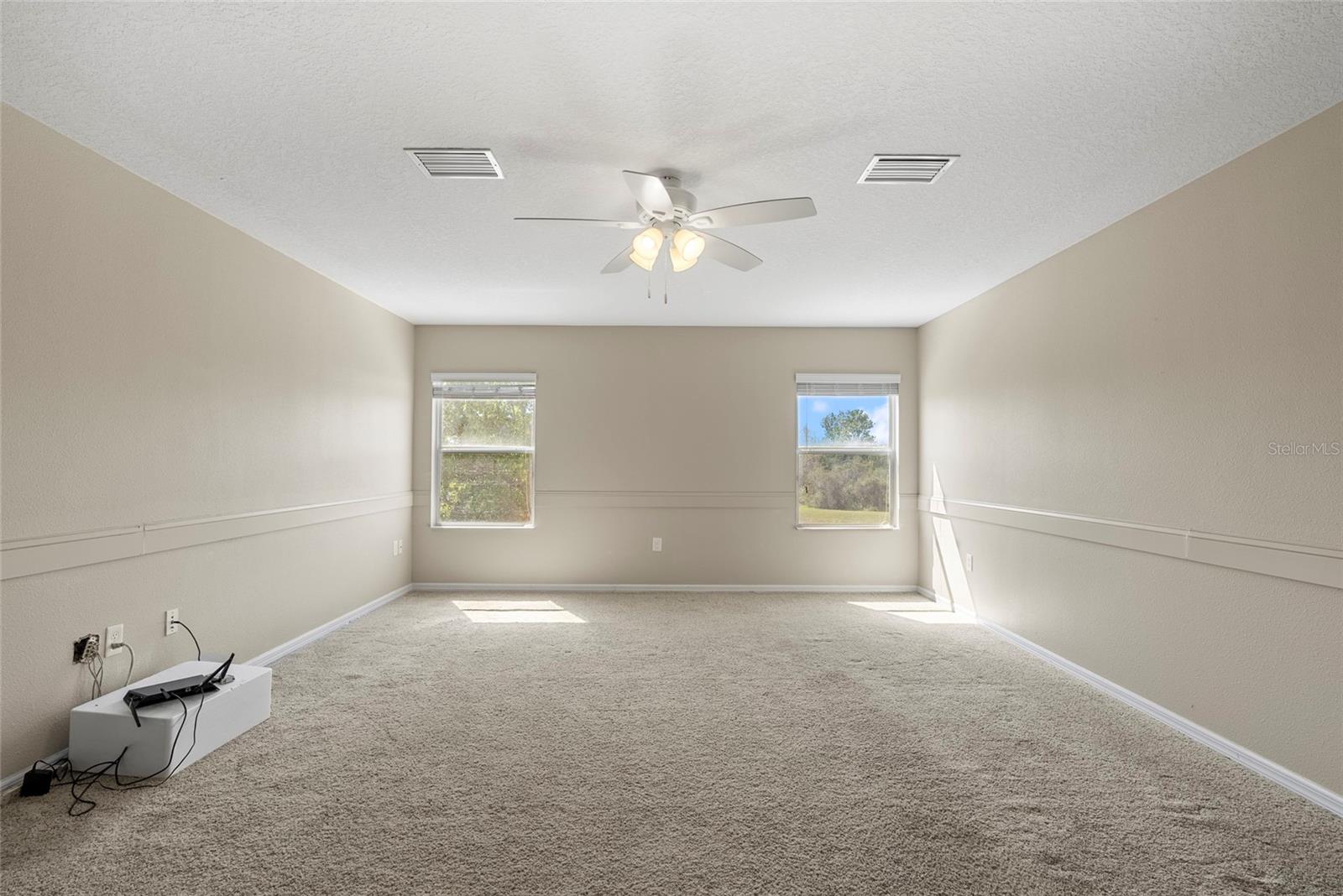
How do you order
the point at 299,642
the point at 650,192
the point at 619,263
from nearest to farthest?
the point at 650,192 < the point at 619,263 < the point at 299,642

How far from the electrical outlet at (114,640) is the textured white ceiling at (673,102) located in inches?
76.8

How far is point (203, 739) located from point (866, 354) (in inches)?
211

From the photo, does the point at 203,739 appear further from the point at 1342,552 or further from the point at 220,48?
the point at 1342,552

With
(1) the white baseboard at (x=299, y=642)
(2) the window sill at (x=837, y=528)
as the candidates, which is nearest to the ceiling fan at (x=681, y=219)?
(1) the white baseboard at (x=299, y=642)

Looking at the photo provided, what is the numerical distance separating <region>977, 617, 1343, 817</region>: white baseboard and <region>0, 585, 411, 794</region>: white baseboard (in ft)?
15.0

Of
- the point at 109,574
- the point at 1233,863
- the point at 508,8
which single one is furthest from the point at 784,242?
the point at 109,574

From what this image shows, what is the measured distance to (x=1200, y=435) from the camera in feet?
9.04

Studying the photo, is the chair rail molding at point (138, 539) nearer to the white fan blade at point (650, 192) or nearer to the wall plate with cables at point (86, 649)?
the wall plate with cables at point (86, 649)

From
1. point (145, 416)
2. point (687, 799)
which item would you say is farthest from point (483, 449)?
point (687, 799)

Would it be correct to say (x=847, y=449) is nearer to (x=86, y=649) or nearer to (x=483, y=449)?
(x=483, y=449)

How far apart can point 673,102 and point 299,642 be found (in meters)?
3.80

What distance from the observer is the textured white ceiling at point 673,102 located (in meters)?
1.79

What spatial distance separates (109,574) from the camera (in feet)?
8.71

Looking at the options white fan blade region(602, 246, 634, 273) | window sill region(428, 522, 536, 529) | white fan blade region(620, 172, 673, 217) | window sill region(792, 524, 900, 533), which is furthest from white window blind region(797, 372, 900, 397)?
white fan blade region(620, 172, 673, 217)
